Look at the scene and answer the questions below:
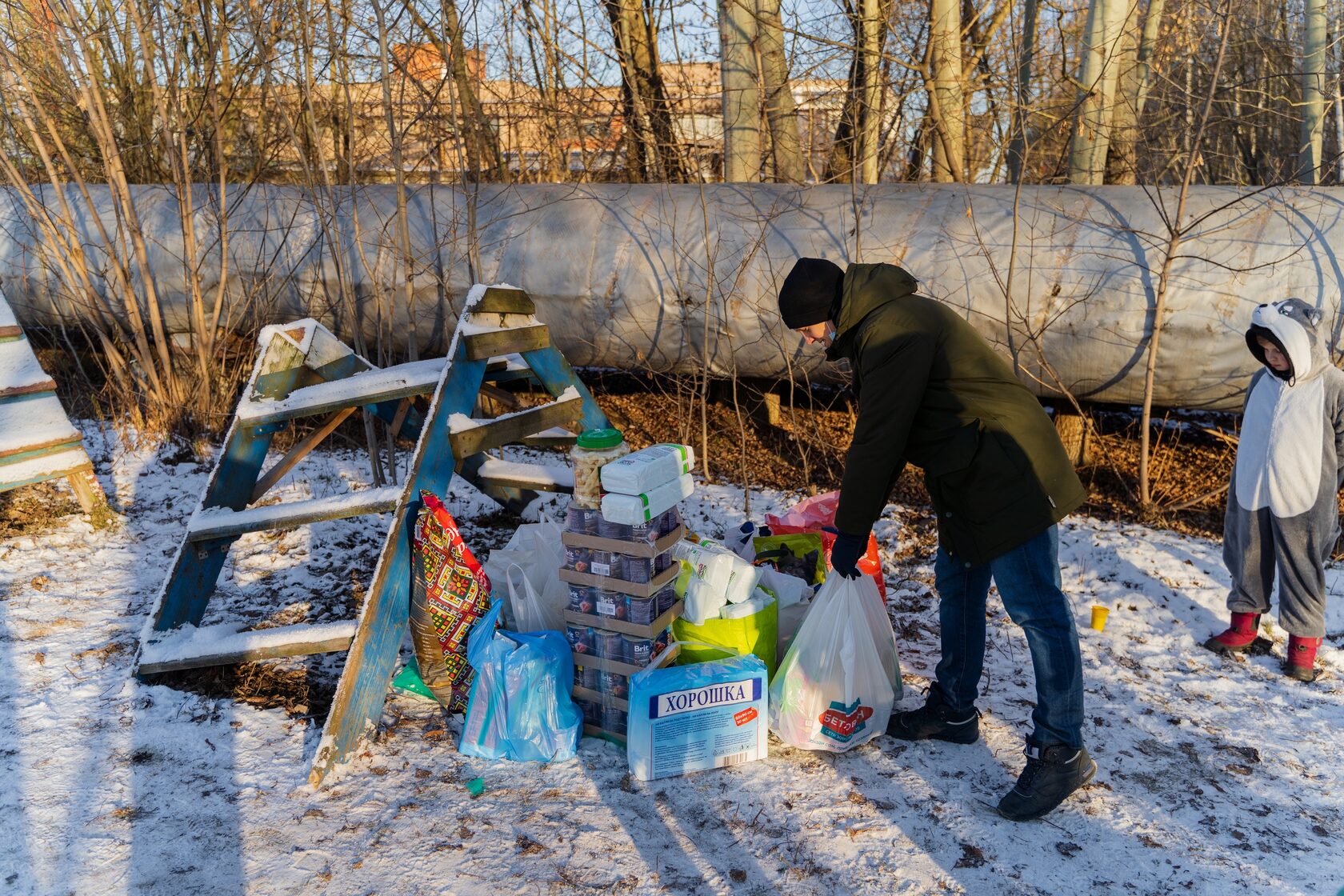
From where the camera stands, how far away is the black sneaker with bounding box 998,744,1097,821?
2.81 meters

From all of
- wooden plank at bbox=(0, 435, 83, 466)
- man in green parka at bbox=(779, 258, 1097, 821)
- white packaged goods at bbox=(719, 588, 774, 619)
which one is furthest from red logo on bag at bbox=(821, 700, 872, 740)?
wooden plank at bbox=(0, 435, 83, 466)

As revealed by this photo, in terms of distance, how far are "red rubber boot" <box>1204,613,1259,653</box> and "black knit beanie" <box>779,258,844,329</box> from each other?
245 centimetres

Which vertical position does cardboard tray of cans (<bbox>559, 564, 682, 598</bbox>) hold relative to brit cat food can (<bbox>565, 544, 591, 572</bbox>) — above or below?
below

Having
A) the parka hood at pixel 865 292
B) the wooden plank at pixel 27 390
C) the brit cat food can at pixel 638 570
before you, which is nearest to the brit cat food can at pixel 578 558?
the brit cat food can at pixel 638 570

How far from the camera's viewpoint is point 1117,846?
8.93 feet

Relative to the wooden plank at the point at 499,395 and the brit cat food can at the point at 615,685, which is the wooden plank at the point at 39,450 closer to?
the wooden plank at the point at 499,395

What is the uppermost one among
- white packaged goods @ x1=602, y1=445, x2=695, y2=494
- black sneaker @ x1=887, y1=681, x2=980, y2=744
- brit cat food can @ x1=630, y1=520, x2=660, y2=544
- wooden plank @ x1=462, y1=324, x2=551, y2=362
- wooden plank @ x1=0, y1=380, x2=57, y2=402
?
wooden plank @ x1=462, y1=324, x2=551, y2=362

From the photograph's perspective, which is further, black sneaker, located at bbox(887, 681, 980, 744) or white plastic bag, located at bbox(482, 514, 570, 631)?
white plastic bag, located at bbox(482, 514, 570, 631)

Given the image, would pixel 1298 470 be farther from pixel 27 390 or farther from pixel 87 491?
pixel 27 390

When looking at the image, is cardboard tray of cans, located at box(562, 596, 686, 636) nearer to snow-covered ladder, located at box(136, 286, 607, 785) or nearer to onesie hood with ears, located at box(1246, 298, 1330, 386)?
snow-covered ladder, located at box(136, 286, 607, 785)

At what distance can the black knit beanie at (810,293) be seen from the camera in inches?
110

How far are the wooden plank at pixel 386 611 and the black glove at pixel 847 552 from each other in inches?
56.3

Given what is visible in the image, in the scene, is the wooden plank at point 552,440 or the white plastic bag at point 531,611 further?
the wooden plank at point 552,440

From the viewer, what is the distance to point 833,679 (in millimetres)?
3104
